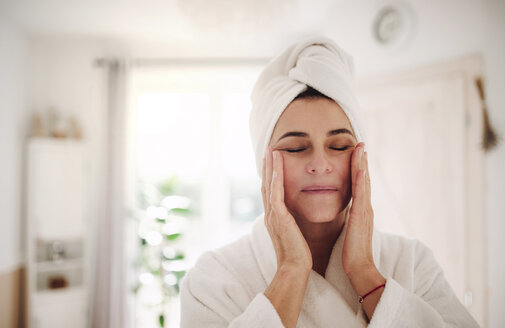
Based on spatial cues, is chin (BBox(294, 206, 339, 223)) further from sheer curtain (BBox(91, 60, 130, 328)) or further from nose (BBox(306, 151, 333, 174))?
sheer curtain (BBox(91, 60, 130, 328))

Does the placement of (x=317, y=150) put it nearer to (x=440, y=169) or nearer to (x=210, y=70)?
(x=440, y=169)

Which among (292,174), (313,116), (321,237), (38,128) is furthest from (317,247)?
(38,128)

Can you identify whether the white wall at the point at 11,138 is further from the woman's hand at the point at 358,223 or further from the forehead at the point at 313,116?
the woman's hand at the point at 358,223

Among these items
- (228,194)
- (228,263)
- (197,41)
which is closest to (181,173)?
(228,194)

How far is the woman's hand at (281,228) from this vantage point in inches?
23.4

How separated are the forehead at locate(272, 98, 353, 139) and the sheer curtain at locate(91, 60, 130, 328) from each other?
2.36m

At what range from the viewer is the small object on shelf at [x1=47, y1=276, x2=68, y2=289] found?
7.89 feet

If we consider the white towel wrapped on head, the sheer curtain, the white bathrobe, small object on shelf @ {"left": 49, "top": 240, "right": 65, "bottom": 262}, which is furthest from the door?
small object on shelf @ {"left": 49, "top": 240, "right": 65, "bottom": 262}

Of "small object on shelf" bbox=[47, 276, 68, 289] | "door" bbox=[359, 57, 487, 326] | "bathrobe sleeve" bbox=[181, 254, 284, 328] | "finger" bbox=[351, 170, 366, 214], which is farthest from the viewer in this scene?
"small object on shelf" bbox=[47, 276, 68, 289]

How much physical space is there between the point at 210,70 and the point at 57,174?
1802 mm

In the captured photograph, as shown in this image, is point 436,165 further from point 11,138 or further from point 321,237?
point 11,138

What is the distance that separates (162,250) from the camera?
2412 mm

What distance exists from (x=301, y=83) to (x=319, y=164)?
0.21 metres

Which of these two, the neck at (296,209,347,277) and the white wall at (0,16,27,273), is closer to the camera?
the neck at (296,209,347,277)
